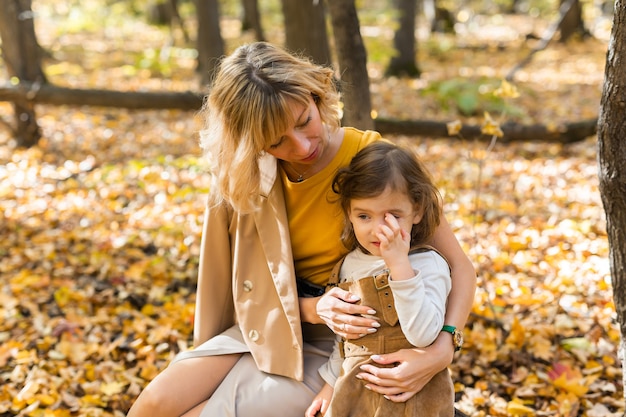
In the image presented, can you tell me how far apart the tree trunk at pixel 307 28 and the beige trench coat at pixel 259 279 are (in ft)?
8.73

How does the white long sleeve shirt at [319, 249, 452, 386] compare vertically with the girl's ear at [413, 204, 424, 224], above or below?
below

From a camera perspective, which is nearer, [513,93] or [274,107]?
[274,107]

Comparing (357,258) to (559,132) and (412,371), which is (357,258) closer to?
(412,371)

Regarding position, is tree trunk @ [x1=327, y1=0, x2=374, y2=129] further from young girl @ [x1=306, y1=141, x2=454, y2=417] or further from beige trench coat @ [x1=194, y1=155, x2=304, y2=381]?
young girl @ [x1=306, y1=141, x2=454, y2=417]

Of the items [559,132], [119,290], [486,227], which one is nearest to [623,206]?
[486,227]

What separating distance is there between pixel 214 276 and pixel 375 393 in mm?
833

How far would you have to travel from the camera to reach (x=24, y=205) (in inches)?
211

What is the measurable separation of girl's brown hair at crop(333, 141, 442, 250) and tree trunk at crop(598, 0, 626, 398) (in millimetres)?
605

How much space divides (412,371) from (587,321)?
1841 mm

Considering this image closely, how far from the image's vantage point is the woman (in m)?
2.00

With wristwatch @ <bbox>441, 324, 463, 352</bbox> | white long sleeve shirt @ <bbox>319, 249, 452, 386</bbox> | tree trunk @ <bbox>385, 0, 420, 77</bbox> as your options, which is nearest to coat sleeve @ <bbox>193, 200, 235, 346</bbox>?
white long sleeve shirt @ <bbox>319, 249, 452, 386</bbox>

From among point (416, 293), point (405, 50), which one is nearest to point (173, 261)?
point (416, 293)

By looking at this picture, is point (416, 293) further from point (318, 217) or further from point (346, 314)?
point (318, 217)

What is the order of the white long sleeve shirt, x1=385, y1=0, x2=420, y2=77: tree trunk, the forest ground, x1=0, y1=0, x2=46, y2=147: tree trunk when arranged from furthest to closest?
x1=385, y1=0, x2=420, y2=77: tree trunk → x1=0, y1=0, x2=46, y2=147: tree trunk → the forest ground → the white long sleeve shirt
